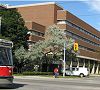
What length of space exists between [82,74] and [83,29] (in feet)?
129

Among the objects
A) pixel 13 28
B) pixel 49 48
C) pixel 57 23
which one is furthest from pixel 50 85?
pixel 57 23

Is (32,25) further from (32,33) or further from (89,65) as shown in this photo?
(89,65)

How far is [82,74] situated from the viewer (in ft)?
228

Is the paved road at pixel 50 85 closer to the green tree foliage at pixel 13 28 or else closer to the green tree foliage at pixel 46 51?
the green tree foliage at pixel 46 51

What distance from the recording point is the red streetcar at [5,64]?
20953 mm

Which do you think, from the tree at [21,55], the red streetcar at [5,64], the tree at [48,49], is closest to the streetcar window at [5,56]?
the red streetcar at [5,64]

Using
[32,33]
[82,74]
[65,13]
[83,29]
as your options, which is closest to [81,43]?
[83,29]

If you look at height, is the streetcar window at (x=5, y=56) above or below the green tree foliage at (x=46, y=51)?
below

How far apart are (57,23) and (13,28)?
75.1 feet

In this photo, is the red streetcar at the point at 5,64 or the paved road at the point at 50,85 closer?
the red streetcar at the point at 5,64

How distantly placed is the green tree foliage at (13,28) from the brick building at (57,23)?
8270 mm

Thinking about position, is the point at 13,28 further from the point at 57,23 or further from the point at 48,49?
the point at 57,23

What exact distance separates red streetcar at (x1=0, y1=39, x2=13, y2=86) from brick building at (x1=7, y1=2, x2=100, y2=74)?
57.3 meters

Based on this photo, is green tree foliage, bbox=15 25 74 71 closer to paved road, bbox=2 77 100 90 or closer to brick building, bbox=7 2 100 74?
brick building, bbox=7 2 100 74
